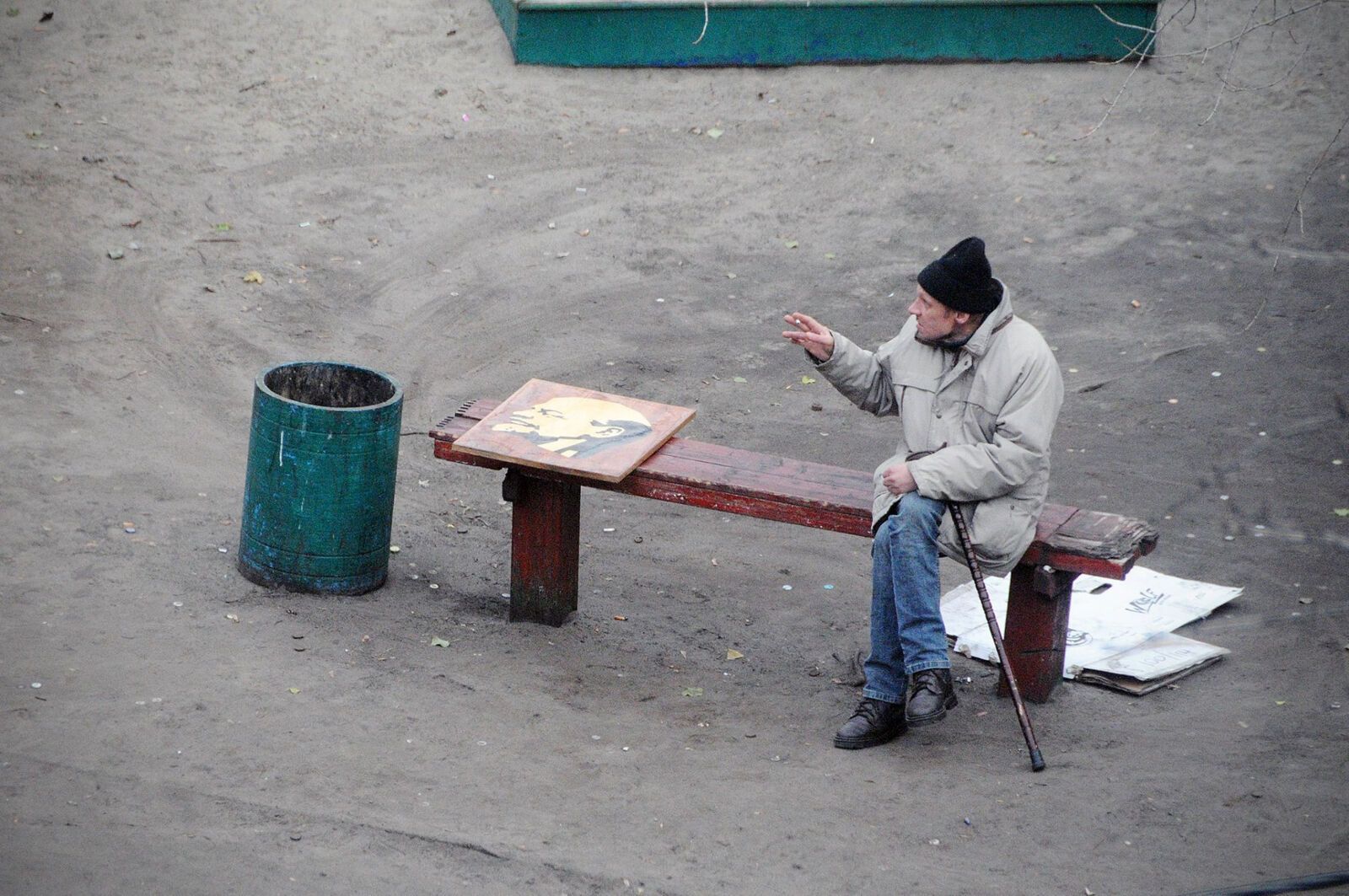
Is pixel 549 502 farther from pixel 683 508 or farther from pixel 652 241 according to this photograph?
pixel 652 241

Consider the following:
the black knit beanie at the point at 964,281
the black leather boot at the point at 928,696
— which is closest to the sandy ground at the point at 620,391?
the black leather boot at the point at 928,696

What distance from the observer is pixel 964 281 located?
4.60 meters

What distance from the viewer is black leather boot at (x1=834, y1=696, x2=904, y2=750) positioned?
4766 millimetres

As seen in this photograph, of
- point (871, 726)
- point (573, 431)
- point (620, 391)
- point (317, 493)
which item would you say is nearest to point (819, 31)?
point (620, 391)

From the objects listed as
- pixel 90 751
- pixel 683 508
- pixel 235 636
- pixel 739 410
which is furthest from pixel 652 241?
pixel 90 751

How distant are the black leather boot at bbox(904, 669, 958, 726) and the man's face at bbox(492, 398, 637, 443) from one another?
1.50 meters

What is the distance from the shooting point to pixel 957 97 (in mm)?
10891

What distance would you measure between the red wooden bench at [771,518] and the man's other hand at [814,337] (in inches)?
20.7

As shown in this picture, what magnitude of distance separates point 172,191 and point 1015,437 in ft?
21.2

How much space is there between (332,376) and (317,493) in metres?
0.67

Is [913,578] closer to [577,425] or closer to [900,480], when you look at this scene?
[900,480]

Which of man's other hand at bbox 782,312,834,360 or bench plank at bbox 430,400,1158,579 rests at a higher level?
man's other hand at bbox 782,312,834,360

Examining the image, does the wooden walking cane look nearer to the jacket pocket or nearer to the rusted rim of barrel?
the jacket pocket

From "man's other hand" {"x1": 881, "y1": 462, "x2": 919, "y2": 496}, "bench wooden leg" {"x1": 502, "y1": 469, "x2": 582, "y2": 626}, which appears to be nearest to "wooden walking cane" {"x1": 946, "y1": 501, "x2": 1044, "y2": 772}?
"man's other hand" {"x1": 881, "y1": 462, "x2": 919, "y2": 496}
